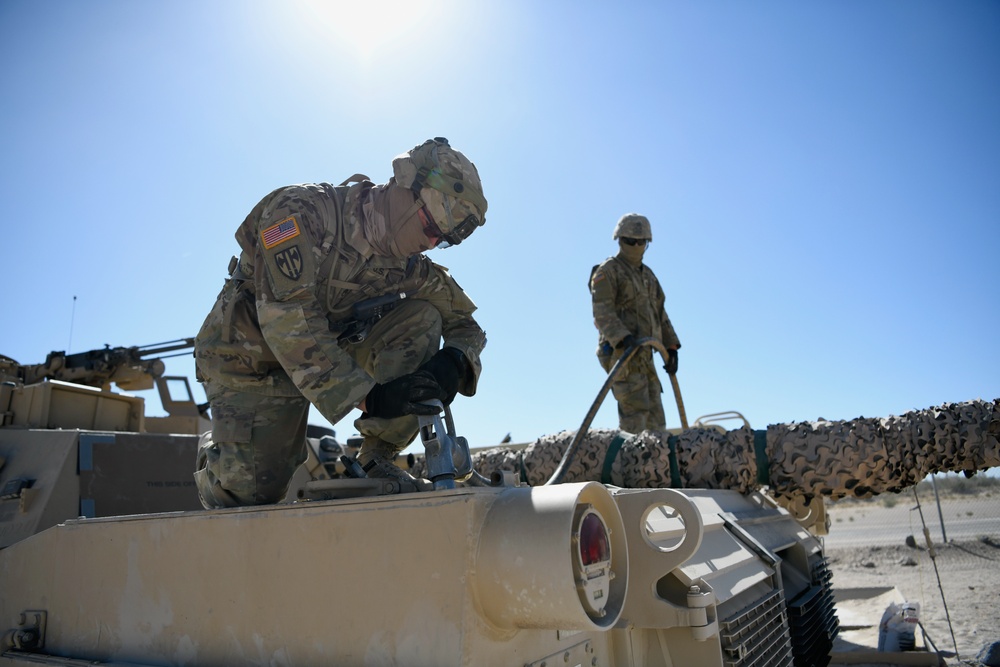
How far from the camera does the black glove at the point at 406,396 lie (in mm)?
2082

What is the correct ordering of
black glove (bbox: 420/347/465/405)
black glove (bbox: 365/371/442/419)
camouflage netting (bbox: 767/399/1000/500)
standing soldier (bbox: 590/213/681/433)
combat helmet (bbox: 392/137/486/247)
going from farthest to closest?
standing soldier (bbox: 590/213/681/433) < camouflage netting (bbox: 767/399/1000/500) < combat helmet (bbox: 392/137/486/247) < black glove (bbox: 420/347/465/405) < black glove (bbox: 365/371/442/419)

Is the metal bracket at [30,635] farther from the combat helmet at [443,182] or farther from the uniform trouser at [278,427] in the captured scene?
the combat helmet at [443,182]

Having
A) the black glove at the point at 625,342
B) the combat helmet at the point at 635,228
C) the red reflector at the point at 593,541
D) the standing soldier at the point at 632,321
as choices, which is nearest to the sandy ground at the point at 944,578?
the standing soldier at the point at 632,321

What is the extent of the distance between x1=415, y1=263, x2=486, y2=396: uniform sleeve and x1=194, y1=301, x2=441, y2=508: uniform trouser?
0.26ft

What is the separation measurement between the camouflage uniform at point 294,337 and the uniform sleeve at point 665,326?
137 inches

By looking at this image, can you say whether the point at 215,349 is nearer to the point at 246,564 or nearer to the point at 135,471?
the point at 246,564

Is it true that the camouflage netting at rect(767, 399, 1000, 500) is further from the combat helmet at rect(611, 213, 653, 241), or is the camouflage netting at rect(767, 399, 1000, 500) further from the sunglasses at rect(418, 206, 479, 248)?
the combat helmet at rect(611, 213, 653, 241)

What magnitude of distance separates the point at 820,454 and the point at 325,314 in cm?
223

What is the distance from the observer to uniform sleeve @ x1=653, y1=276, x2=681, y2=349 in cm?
596

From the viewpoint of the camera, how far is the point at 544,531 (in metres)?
1.39

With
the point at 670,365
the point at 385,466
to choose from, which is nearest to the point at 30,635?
the point at 385,466

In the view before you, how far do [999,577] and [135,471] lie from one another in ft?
26.0

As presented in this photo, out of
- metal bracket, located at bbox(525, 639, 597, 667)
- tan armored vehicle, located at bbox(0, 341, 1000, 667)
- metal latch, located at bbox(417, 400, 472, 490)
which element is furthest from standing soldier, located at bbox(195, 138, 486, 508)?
metal bracket, located at bbox(525, 639, 597, 667)

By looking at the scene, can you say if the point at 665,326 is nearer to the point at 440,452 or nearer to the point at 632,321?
the point at 632,321
